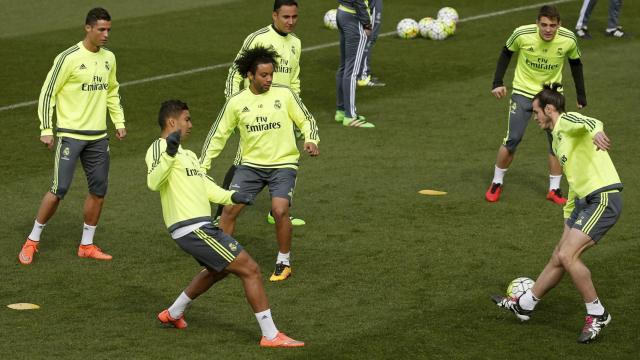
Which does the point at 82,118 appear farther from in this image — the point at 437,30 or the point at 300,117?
the point at 437,30

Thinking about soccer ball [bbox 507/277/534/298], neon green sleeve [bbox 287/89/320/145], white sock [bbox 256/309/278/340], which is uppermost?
neon green sleeve [bbox 287/89/320/145]

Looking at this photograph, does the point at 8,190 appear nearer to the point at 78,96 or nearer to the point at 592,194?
the point at 78,96

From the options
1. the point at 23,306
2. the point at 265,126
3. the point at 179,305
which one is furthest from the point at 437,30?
the point at 179,305

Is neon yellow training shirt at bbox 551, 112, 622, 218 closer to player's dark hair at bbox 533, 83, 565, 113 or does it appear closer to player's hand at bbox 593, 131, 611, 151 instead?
player's dark hair at bbox 533, 83, 565, 113

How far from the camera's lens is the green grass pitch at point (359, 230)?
36.2 ft

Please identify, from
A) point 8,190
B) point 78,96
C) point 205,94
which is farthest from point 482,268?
point 205,94

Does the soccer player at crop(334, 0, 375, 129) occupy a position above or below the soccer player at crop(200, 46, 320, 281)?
below

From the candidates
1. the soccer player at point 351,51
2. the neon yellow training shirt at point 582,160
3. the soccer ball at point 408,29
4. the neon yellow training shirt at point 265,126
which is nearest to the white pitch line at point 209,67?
the soccer ball at point 408,29

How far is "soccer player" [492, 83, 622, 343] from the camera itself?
35.5 feet

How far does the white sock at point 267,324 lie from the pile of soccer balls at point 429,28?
15.8m

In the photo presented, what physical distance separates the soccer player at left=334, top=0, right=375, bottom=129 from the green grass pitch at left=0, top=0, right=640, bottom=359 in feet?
1.02

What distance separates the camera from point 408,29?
85.0 ft

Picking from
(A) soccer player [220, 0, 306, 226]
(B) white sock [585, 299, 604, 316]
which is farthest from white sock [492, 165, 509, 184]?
(B) white sock [585, 299, 604, 316]

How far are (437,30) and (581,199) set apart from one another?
1488cm
